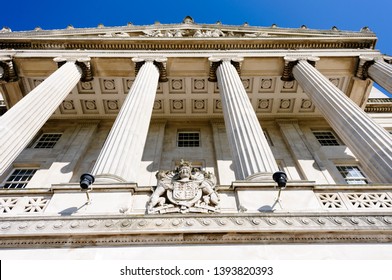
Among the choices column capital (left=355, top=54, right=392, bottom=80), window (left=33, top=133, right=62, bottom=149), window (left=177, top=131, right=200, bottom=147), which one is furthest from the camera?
window (left=177, top=131, right=200, bottom=147)

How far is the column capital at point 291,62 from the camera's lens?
18.0m

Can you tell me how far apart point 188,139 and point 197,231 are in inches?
638

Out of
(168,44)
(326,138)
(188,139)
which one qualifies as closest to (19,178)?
(188,139)

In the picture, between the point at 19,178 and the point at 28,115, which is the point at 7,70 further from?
the point at 28,115

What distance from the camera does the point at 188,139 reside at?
2217 cm

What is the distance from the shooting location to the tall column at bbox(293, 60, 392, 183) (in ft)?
32.0

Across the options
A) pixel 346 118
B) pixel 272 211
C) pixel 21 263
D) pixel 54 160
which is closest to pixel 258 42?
pixel 346 118

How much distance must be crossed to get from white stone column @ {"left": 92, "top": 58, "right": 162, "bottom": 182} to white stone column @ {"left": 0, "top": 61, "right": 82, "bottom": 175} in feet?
12.2

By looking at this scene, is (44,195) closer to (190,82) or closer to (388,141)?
(388,141)

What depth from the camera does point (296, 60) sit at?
18.1 meters

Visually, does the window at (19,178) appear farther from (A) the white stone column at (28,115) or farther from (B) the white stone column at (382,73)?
(B) the white stone column at (382,73)

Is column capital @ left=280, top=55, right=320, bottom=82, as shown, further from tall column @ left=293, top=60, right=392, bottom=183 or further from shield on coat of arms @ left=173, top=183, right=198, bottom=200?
shield on coat of arms @ left=173, top=183, right=198, bottom=200

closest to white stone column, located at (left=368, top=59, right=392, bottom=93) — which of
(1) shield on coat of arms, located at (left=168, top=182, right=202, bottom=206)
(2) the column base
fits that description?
(2) the column base

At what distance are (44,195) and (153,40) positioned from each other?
49.3ft
